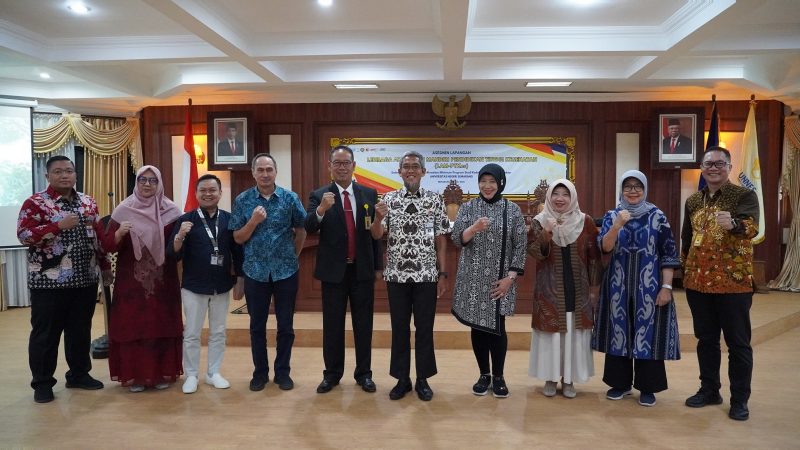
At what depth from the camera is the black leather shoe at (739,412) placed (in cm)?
290

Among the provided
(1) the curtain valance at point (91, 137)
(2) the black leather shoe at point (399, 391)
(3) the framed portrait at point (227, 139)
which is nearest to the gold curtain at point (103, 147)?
(1) the curtain valance at point (91, 137)

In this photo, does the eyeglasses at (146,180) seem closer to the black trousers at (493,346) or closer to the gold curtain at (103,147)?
the black trousers at (493,346)

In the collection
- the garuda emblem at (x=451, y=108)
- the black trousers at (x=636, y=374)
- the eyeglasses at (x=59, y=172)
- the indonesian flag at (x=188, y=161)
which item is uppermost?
the garuda emblem at (x=451, y=108)

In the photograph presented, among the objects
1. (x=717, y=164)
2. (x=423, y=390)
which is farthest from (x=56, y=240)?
(x=717, y=164)

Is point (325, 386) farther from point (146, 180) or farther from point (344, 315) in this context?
point (146, 180)

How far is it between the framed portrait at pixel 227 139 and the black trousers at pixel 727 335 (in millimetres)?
5024

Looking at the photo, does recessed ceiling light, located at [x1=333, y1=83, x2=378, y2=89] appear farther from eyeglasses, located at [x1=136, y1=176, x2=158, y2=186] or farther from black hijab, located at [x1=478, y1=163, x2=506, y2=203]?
black hijab, located at [x1=478, y1=163, x2=506, y2=203]

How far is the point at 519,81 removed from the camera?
5.46 m

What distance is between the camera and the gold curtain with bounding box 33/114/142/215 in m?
6.50

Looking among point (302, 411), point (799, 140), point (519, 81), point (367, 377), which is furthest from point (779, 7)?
point (302, 411)

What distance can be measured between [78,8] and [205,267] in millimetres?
2388

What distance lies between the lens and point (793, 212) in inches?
261

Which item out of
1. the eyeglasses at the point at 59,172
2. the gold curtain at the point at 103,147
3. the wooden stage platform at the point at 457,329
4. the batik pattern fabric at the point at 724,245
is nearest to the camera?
the batik pattern fabric at the point at 724,245

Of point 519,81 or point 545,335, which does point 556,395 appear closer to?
point 545,335
